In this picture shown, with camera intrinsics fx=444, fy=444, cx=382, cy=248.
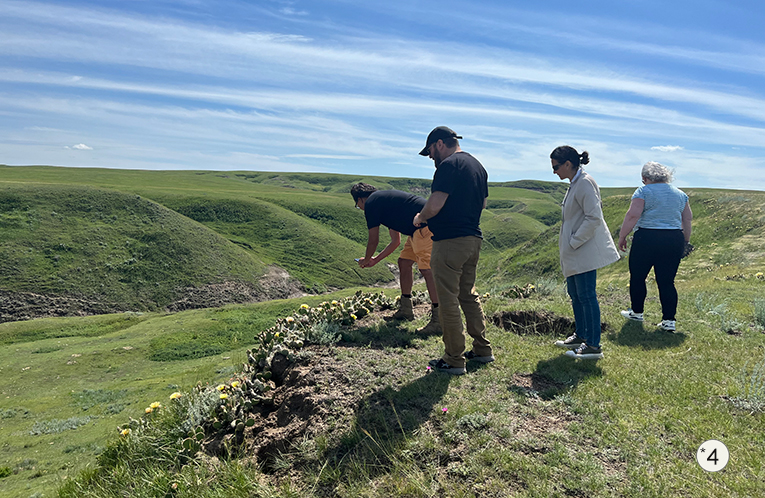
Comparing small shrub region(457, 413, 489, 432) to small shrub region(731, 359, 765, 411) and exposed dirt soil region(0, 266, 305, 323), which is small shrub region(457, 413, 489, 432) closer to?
small shrub region(731, 359, 765, 411)

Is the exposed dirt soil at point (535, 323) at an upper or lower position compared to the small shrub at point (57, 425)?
upper

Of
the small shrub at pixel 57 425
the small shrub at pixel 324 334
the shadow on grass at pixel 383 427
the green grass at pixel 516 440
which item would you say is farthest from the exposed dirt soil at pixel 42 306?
the shadow on grass at pixel 383 427

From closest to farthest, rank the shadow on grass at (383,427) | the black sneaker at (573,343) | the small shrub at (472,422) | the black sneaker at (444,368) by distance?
the shadow on grass at (383,427) → the small shrub at (472,422) → the black sneaker at (444,368) → the black sneaker at (573,343)

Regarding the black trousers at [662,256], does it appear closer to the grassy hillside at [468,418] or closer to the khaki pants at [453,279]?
the grassy hillside at [468,418]

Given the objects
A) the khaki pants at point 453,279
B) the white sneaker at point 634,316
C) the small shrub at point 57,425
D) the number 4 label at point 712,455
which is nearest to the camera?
the number 4 label at point 712,455

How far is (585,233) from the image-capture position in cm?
559

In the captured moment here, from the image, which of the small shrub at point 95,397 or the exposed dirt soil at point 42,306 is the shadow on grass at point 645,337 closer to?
the small shrub at point 95,397

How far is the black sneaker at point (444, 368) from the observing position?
5.27 m

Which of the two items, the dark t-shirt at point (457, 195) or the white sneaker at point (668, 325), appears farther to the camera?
the white sneaker at point (668, 325)

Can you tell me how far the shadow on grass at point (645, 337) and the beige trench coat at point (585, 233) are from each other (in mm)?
1757

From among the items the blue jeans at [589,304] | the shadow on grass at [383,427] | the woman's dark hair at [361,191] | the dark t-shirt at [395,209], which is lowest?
the shadow on grass at [383,427]

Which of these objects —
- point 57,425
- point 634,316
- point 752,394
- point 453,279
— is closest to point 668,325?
point 634,316

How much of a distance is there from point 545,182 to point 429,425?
585 feet

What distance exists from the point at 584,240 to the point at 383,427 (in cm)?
340
